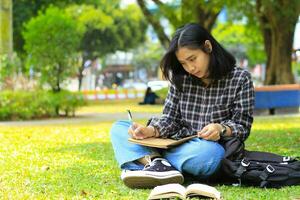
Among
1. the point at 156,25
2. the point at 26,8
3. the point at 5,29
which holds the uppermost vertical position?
Result: the point at 26,8

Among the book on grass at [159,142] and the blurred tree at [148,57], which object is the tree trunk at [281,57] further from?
the blurred tree at [148,57]

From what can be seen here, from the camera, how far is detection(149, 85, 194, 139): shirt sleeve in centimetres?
482

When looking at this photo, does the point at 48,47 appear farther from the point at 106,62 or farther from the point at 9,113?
the point at 106,62

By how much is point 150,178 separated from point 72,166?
1.76m

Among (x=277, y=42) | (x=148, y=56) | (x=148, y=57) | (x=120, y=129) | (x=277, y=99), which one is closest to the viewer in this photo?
(x=120, y=129)

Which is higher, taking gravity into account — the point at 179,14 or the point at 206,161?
the point at 179,14

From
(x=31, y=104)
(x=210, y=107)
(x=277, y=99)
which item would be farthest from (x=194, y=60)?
(x=277, y=99)

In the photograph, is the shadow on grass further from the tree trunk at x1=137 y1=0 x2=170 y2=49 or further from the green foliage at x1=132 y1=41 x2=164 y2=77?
the green foliage at x1=132 y1=41 x2=164 y2=77

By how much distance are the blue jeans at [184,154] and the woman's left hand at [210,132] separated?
0.04 meters

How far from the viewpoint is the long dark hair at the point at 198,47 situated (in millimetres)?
4547

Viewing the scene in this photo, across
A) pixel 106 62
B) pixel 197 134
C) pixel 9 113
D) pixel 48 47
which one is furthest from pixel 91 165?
pixel 106 62

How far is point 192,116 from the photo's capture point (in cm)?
485

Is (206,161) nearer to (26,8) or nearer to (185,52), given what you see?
(185,52)

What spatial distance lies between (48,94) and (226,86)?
437 inches
